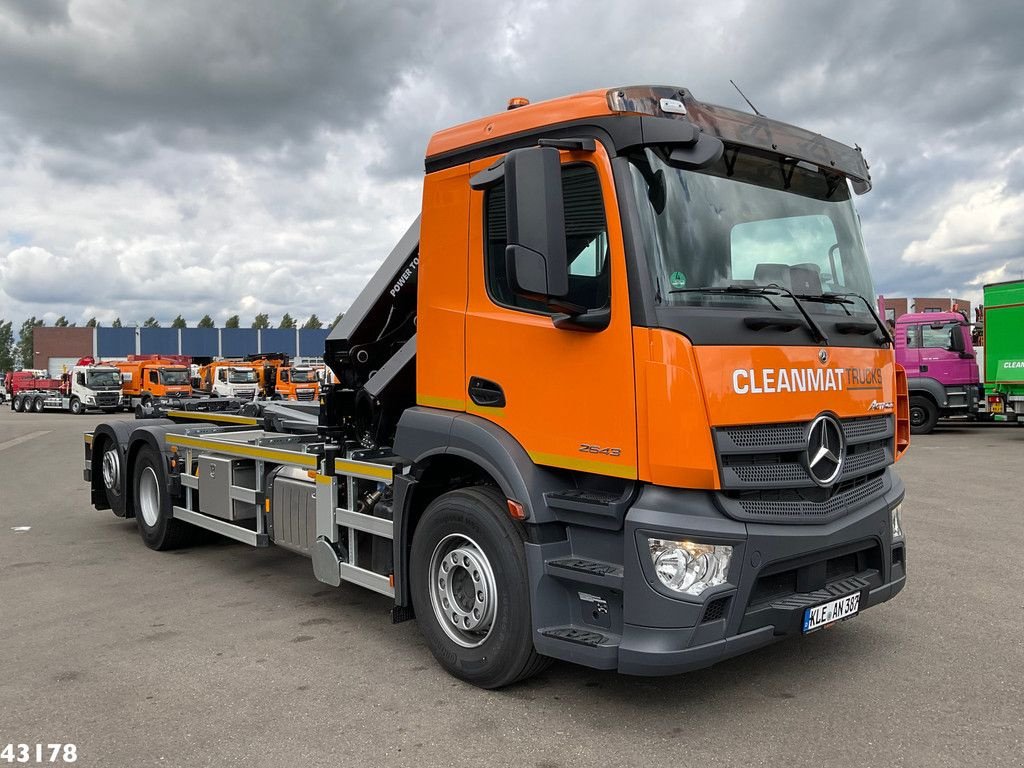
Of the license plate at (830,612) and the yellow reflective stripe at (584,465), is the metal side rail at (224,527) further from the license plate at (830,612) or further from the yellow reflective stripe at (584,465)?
the license plate at (830,612)

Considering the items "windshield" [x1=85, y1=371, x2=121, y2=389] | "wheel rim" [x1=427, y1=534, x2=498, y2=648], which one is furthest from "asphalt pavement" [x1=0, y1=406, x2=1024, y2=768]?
"windshield" [x1=85, y1=371, x2=121, y2=389]

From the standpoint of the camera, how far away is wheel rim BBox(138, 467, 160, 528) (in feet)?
24.5

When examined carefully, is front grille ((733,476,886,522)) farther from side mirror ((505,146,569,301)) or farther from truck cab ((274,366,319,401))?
Result: truck cab ((274,366,319,401))

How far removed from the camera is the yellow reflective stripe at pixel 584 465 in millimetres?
3465

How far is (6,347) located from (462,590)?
131911 mm

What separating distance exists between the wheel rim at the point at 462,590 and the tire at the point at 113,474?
4.99 m

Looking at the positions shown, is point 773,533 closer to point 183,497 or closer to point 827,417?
point 827,417

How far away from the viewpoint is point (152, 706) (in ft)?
12.9

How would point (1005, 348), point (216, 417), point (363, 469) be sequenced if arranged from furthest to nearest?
point (1005, 348)
point (216, 417)
point (363, 469)

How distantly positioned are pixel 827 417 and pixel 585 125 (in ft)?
5.60

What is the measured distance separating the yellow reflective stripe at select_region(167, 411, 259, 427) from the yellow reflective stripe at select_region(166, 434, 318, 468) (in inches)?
28.1

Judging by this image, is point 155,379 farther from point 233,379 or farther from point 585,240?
point 585,240

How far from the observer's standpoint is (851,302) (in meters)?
4.10

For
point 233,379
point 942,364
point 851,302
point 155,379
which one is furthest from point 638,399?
point 155,379
